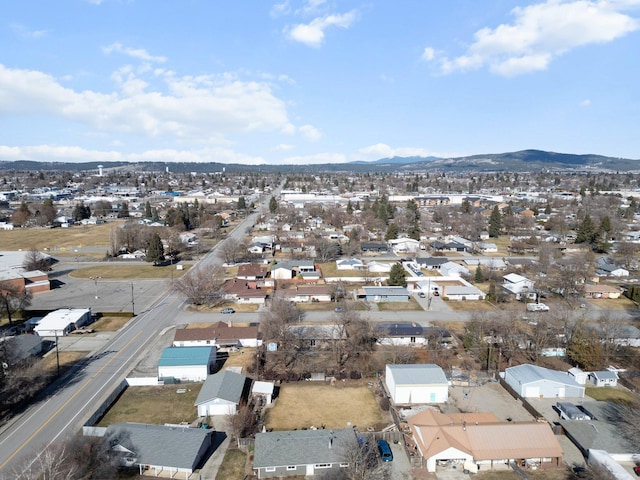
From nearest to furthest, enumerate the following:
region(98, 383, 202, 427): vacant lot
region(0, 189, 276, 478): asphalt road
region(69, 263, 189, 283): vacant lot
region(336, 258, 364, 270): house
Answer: region(0, 189, 276, 478): asphalt road, region(98, 383, 202, 427): vacant lot, region(69, 263, 189, 283): vacant lot, region(336, 258, 364, 270): house

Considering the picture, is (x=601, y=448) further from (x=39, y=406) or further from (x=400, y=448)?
(x=39, y=406)

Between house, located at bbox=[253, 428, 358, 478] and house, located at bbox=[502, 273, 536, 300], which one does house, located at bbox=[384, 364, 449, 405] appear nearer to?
house, located at bbox=[253, 428, 358, 478]

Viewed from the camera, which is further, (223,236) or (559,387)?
(223,236)

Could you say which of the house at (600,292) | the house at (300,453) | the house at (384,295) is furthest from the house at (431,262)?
the house at (300,453)

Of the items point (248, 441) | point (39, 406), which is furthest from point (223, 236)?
point (248, 441)

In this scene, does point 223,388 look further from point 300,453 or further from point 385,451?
point 385,451

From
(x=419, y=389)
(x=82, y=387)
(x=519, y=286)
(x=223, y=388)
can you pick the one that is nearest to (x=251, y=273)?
(x=82, y=387)

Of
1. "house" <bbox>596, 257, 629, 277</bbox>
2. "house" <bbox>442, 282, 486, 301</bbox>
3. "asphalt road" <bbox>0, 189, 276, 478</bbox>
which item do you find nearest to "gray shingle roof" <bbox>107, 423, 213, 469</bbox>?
"asphalt road" <bbox>0, 189, 276, 478</bbox>
